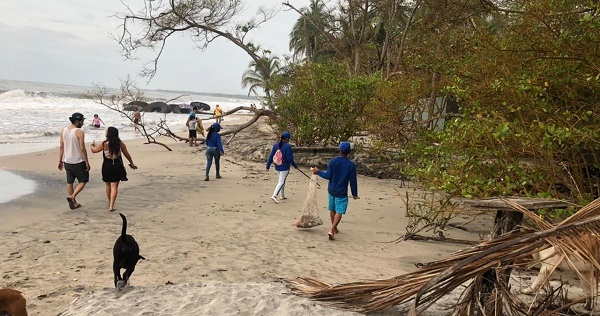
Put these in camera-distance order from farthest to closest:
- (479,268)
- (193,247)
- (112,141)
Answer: (112,141) < (193,247) < (479,268)

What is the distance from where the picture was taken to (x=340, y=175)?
6.70 meters

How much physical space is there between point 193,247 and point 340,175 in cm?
243

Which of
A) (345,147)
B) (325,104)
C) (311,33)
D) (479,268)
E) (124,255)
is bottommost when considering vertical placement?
(124,255)

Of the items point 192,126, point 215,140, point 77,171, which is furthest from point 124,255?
point 192,126

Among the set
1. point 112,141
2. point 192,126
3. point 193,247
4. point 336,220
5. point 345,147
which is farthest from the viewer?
point 192,126

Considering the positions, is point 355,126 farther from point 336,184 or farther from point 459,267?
point 459,267

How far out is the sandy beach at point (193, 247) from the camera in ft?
13.4

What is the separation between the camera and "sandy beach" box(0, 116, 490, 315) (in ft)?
13.4

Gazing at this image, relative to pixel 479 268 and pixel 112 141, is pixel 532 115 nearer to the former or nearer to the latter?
pixel 479 268

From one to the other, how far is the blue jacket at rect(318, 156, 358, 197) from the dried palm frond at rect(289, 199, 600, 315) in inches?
128

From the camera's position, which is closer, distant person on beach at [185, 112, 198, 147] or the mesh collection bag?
the mesh collection bag

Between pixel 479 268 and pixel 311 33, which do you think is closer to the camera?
pixel 479 268

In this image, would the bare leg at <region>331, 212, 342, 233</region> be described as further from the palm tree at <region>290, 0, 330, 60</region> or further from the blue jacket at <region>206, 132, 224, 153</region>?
the palm tree at <region>290, 0, 330, 60</region>

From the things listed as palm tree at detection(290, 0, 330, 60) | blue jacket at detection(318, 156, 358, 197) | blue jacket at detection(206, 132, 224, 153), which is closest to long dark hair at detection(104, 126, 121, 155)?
blue jacket at detection(318, 156, 358, 197)
